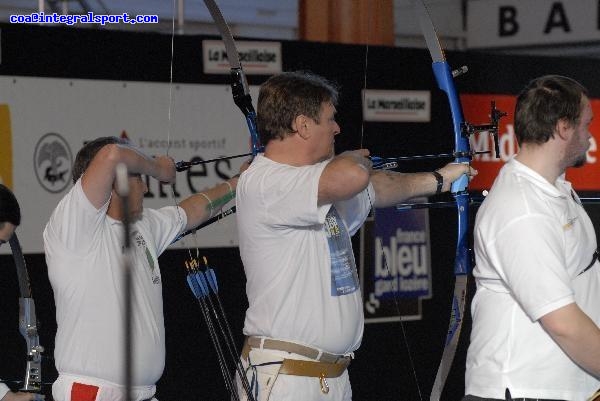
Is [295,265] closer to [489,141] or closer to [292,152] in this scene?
[292,152]

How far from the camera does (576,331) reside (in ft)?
7.32

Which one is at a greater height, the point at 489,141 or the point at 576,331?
the point at 489,141

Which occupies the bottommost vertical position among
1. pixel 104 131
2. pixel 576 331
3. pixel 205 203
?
pixel 576 331

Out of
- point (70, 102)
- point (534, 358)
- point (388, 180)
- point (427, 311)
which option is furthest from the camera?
point (427, 311)

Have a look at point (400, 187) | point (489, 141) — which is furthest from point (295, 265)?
point (489, 141)

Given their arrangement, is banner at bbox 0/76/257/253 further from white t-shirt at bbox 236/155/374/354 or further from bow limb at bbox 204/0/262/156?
white t-shirt at bbox 236/155/374/354

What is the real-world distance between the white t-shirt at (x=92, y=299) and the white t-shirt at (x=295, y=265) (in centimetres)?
32

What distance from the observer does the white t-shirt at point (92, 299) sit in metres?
2.98

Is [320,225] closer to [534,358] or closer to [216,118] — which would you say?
[534,358]

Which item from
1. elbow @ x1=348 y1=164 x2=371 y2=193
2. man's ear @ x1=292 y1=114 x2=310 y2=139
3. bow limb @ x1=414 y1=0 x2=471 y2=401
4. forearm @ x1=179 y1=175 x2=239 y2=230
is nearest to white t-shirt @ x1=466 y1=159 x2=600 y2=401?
elbow @ x1=348 y1=164 x2=371 y2=193

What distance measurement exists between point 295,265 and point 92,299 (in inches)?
22.6

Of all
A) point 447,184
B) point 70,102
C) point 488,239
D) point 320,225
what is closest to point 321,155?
point 320,225

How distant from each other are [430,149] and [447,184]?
247 cm

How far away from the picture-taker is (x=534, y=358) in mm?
2326
